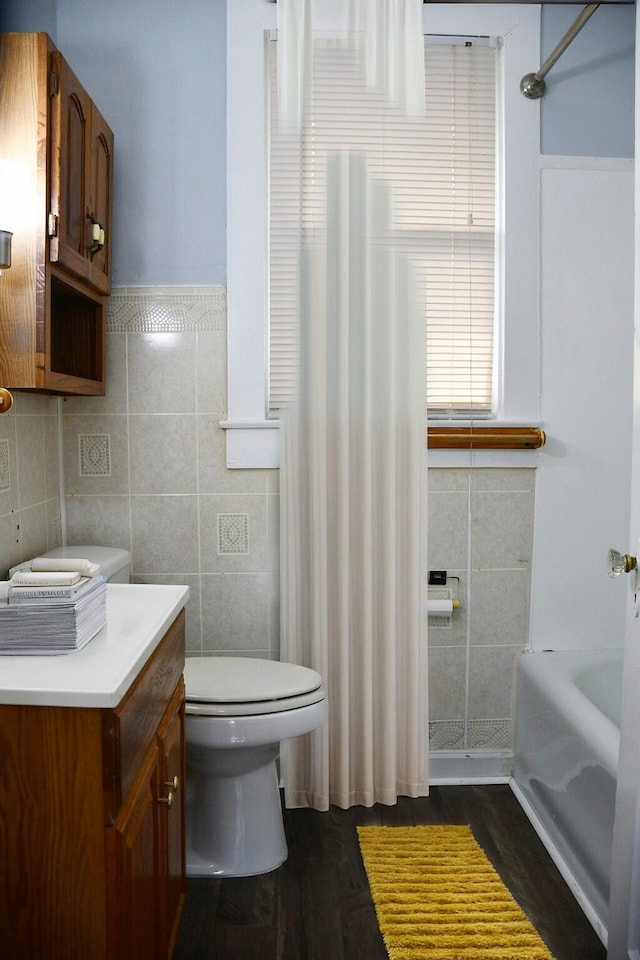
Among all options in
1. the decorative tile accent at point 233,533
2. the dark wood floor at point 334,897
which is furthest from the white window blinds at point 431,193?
the dark wood floor at point 334,897

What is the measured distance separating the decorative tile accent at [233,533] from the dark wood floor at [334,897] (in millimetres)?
816

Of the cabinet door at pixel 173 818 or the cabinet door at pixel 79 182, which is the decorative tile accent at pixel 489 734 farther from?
the cabinet door at pixel 79 182

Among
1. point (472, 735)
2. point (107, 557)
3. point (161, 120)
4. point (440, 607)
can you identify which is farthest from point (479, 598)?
point (161, 120)

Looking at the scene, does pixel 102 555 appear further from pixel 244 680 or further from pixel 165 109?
pixel 165 109

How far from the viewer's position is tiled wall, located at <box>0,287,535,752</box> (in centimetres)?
237

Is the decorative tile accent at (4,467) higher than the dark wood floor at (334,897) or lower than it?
higher

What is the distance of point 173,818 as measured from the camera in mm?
1557

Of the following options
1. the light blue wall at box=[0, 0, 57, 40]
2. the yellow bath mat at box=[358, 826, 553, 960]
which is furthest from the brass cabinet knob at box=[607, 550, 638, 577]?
the light blue wall at box=[0, 0, 57, 40]

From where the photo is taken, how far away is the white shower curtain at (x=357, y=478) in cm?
219

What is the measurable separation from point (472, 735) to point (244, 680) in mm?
902

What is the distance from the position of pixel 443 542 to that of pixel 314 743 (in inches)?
28.9

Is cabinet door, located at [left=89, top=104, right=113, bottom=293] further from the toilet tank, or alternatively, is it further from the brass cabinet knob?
the brass cabinet knob

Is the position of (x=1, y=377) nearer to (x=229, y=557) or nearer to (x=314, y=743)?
(x=229, y=557)

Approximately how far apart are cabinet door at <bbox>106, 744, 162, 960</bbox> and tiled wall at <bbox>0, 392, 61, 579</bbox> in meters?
0.83
